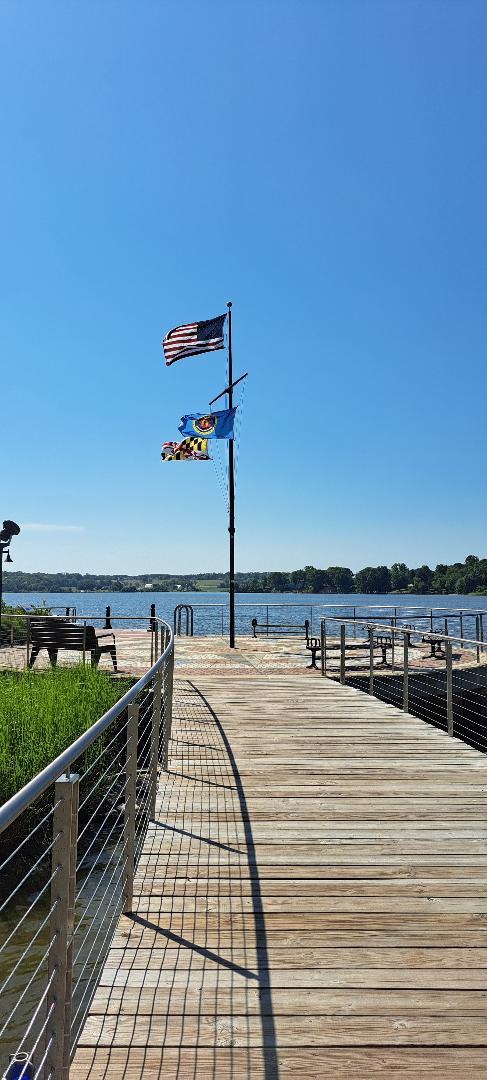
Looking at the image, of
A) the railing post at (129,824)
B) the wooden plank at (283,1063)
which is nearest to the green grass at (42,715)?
the railing post at (129,824)

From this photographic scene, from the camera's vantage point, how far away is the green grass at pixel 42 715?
20.8 feet

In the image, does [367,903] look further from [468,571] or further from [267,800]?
[468,571]

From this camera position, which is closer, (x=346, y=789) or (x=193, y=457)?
(x=346, y=789)

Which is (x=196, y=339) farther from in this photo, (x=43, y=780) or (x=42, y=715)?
(x=43, y=780)

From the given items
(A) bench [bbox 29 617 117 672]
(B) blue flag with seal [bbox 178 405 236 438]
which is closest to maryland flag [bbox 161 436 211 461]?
(B) blue flag with seal [bbox 178 405 236 438]

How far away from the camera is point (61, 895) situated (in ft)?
6.78

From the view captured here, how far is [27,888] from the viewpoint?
18.6ft

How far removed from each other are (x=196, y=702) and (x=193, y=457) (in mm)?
9843

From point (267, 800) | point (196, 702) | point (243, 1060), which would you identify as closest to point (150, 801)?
point (267, 800)

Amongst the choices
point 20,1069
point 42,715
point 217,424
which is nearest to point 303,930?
point 20,1069

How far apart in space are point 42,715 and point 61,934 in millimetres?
5305

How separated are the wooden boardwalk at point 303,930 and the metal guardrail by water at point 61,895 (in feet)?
0.82

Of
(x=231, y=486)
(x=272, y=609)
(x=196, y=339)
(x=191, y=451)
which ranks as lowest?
(x=272, y=609)

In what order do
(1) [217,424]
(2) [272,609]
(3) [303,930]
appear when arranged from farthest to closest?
(2) [272,609]
(1) [217,424]
(3) [303,930]
